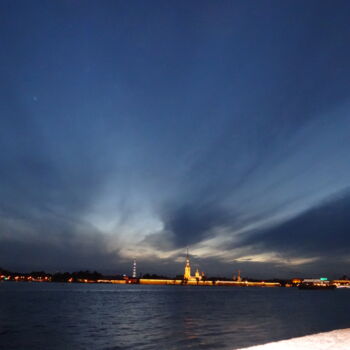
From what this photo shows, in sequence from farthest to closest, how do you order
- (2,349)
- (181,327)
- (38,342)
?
(181,327) → (38,342) → (2,349)

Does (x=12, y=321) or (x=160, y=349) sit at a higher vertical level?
(x=12, y=321)

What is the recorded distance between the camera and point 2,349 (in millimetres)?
30078

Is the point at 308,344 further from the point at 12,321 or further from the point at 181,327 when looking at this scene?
the point at 12,321

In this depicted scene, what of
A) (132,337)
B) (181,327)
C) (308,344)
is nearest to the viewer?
(308,344)

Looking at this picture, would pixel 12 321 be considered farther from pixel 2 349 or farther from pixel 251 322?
pixel 251 322

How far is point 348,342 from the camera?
1466cm

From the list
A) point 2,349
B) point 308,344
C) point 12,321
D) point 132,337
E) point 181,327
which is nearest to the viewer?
point 308,344

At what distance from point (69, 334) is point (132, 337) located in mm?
6938

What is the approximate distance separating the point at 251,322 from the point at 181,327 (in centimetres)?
1205

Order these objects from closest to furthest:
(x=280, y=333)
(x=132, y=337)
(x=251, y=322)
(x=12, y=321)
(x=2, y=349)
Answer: (x=2, y=349) → (x=132, y=337) → (x=280, y=333) → (x=12, y=321) → (x=251, y=322)

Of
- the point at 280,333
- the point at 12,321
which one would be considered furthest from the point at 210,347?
the point at 12,321

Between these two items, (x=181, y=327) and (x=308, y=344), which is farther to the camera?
(x=181, y=327)

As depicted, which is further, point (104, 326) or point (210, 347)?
point (104, 326)

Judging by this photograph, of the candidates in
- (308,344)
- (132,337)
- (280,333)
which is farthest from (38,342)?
(308,344)
